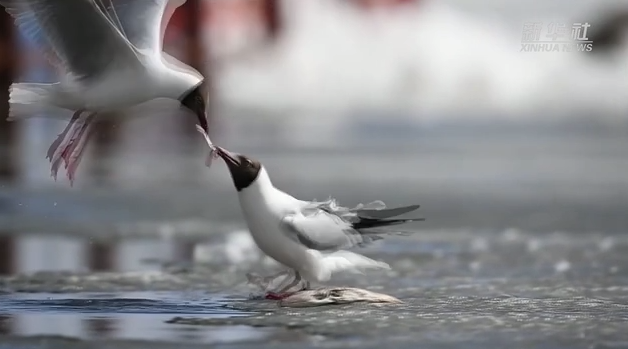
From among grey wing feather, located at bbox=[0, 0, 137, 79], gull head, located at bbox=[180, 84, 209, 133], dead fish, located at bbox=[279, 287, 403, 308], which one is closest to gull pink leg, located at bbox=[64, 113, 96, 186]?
grey wing feather, located at bbox=[0, 0, 137, 79]

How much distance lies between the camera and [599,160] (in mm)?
19031

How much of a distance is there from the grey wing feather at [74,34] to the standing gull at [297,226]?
75 centimetres

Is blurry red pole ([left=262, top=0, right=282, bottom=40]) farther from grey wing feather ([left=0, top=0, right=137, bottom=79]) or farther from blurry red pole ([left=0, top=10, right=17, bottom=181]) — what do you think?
grey wing feather ([left=0, top=0, right=137, bottom=79])

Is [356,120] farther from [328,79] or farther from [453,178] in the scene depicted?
[453,178]

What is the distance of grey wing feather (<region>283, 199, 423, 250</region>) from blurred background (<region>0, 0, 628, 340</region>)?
39.1 inches

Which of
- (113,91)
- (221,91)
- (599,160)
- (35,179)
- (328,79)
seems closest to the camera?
(113,91)

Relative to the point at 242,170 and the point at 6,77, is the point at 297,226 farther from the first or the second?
the point at 6,77

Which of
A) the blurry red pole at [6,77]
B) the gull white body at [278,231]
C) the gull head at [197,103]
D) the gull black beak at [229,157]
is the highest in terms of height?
the blurry red pole at [6,77]

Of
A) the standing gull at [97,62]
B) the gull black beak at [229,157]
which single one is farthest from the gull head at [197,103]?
the gull black beak at [229,157]

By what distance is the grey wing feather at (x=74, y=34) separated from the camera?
6695mm

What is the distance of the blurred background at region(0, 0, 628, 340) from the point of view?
1110 cm

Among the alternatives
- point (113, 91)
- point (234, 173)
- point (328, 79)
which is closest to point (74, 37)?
point (113, 91)

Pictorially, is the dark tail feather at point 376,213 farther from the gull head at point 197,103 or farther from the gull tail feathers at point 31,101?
the gull tail feathers at point 31,101

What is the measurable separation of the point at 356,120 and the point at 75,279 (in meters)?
19.9
